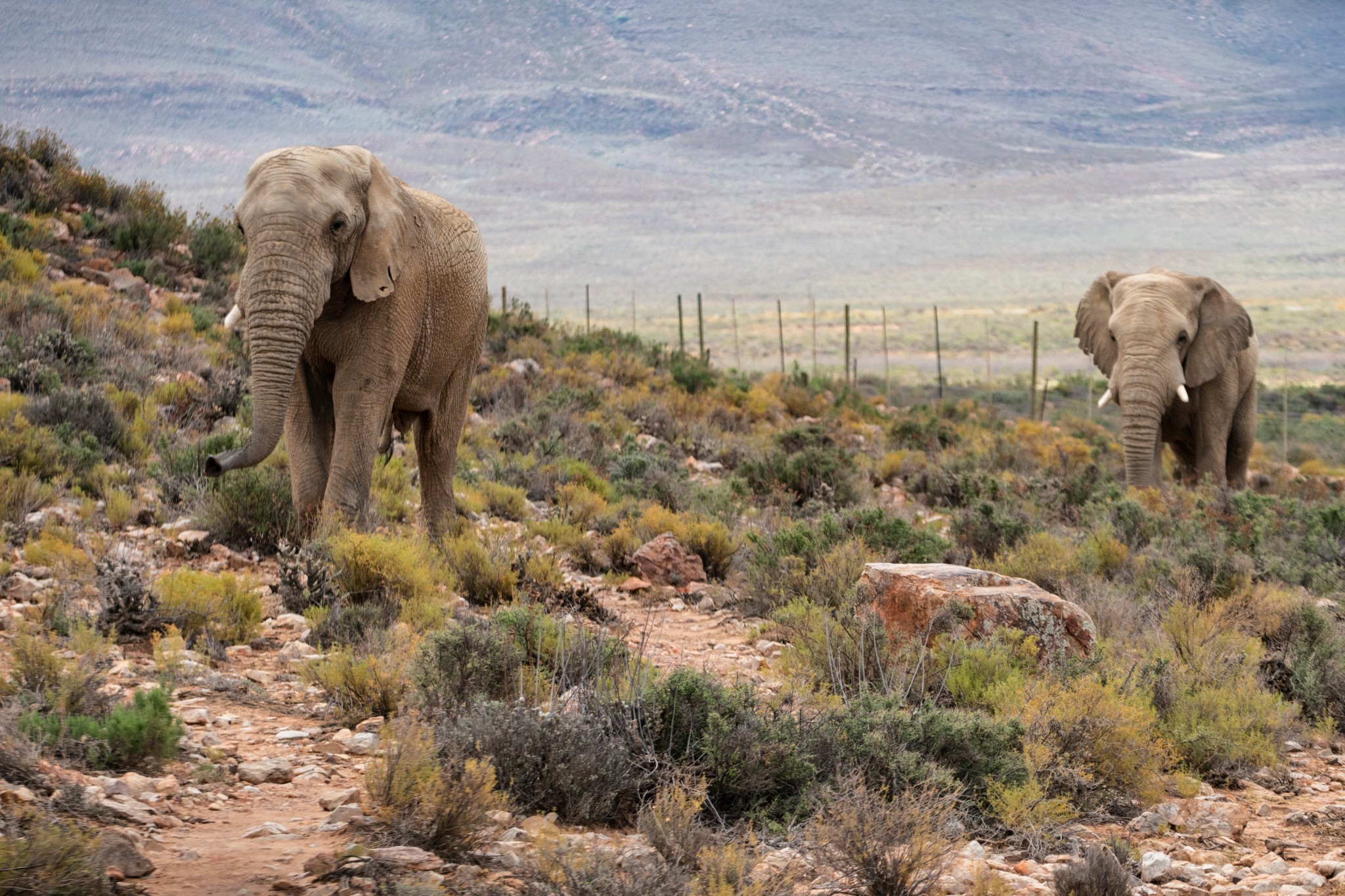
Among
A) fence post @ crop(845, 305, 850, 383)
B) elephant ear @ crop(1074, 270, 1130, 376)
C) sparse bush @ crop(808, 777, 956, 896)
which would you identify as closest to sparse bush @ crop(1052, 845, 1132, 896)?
sparse bush @ crop(808, 777, 956, 896)

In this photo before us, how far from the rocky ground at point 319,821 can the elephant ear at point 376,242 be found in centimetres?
202

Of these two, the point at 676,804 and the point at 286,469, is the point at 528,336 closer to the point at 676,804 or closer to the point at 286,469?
the point at 286,469

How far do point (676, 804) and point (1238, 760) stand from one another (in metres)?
3.03

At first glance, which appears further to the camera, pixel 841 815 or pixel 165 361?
pixel 165 361

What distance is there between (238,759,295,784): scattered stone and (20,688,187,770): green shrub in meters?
0.25

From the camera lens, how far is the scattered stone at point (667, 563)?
9.16 m

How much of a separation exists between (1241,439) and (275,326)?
A: 1227 centimetres

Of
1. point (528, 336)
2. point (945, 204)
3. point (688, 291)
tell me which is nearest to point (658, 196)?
point (945, 204)

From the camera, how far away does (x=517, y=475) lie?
485 inches

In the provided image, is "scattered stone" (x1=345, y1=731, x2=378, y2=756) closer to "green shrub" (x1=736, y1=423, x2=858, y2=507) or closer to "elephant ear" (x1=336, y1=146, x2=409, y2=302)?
"elephant ear" (x1=336, y1=146, x2=409, y2=302)

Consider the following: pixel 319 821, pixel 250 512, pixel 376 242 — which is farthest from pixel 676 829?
pixel 250 512

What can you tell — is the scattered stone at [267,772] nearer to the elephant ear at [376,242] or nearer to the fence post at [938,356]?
the elephant ear at [376,242]

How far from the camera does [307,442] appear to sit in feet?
25.9

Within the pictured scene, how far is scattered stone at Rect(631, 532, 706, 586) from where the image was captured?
9.16 meters
